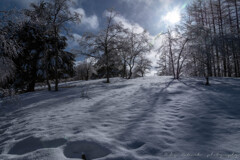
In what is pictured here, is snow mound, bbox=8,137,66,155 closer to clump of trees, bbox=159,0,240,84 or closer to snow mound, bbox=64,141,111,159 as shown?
snow mound, bbox=64,141,111,159

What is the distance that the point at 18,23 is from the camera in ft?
9.01

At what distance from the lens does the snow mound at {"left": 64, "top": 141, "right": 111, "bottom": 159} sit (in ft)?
5.47

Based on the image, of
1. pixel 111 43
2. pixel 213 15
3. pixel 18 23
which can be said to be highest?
pixel 213 15

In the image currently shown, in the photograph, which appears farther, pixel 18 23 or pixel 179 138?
pixel 18 23

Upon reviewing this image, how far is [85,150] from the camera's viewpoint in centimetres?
177

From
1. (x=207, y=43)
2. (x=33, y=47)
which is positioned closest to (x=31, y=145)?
(x=207, y=43)

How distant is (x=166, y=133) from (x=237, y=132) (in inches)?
49.2

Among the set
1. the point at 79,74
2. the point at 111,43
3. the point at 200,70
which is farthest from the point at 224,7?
the point at 79,74

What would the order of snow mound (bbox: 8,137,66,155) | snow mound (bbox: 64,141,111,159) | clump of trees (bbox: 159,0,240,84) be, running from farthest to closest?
1. clump of trees (bbox: 159,0,240,84)
2. snow mound (bbox: 8,137,66,155)
3. snow mound (bbox: 64,141,111,159)

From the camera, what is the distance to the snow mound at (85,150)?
1.67m

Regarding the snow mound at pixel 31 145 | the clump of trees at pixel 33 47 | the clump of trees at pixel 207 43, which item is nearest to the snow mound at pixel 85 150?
the snow mound at pixel 31 145

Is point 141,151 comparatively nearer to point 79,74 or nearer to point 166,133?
point 166,133

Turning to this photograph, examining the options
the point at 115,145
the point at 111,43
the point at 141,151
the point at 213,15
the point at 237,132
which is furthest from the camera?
the point at 213,15

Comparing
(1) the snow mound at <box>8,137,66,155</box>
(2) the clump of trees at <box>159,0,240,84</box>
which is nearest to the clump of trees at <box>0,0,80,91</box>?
(1) the snow mound at <box>8,137,66,155</box>
